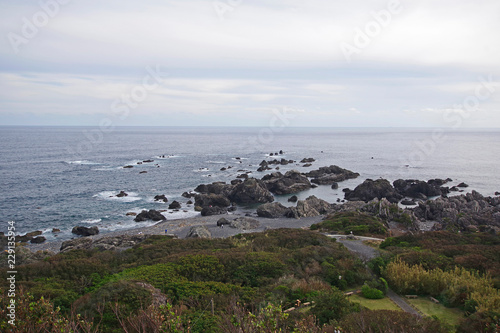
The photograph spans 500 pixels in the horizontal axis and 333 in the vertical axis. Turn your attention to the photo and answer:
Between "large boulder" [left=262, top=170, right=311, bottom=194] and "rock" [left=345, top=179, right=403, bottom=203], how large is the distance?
346 inches

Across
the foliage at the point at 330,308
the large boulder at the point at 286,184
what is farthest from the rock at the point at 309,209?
the foliage at the point at 330,308

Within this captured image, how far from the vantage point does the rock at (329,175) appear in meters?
68.3

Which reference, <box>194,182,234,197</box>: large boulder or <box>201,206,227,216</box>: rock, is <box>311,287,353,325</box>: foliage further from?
<box>194,182,234,197</box>: large boulder

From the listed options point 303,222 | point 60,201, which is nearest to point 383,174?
point 303,222

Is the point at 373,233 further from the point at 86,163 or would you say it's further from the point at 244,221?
the point at 86,163

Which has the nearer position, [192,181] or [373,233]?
[373,233]

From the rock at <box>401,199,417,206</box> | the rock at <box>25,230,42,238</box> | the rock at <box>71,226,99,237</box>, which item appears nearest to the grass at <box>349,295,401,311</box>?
the rock at <box>71,226,99,237</box>

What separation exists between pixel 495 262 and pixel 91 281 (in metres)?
17.3

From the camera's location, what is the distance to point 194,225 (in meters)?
37.5

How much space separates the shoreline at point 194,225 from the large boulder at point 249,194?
8734 millimetres

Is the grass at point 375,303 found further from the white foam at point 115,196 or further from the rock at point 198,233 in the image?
the white foam at point 115,196

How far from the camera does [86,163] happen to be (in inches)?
3369

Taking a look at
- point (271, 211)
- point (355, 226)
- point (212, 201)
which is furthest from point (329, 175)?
point (355, 226)

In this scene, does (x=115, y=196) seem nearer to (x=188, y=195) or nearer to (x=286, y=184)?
(x=188, y=195)
